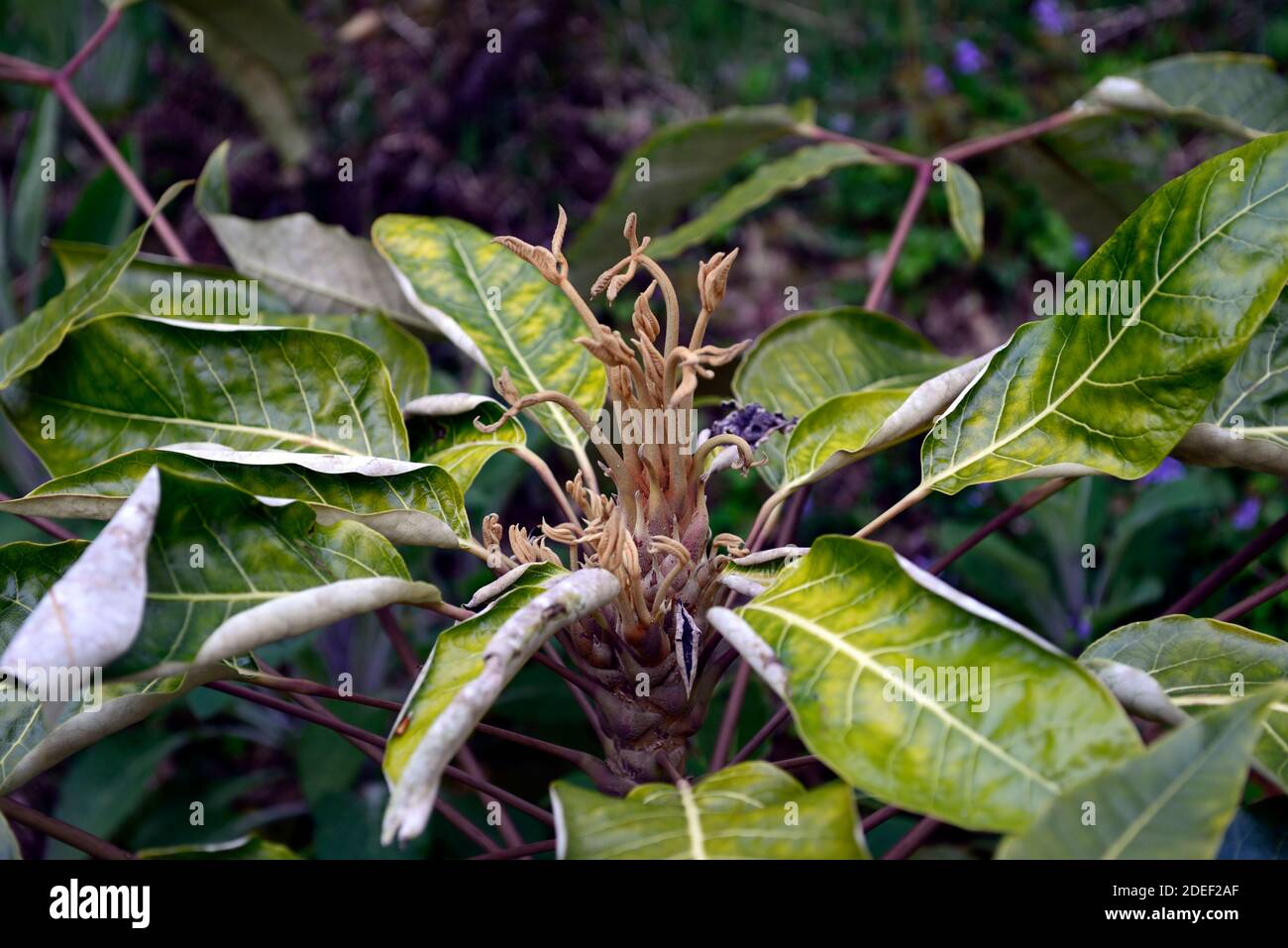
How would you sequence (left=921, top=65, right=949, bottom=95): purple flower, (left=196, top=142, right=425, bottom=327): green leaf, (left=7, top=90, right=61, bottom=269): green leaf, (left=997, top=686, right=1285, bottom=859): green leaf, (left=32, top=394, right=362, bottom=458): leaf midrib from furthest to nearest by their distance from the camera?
1. (left=921, top=65, right=949, bottom=95): purple flower
2. (left=7, top=90, right=61, bottom=269): green leaf
3. (left=196, top=142, right=425, bottom=327): green leaf
4. (left=32, top=394, right=362, bottom=458): leaf midrib
5. (left=997, top=686, right=1285, bottom=859): green leaf

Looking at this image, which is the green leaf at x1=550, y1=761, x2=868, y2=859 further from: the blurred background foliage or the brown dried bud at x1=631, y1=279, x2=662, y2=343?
the blurred background foliage

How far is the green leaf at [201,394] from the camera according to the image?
93cm

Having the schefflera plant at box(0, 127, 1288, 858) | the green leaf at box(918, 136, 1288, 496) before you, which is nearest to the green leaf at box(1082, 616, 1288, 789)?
the schefflera plant at box(0, 127, 1288, 858)

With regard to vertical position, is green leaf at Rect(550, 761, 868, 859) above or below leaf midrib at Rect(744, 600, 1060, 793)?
below

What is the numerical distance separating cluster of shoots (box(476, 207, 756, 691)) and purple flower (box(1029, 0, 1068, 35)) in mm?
2301

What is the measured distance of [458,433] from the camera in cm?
98

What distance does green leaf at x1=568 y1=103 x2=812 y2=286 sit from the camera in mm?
1316

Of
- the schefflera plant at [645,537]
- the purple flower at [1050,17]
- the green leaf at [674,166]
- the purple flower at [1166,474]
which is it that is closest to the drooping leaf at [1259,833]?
the schefflera plant at [645,537]

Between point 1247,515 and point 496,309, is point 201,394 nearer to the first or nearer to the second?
point 496,309

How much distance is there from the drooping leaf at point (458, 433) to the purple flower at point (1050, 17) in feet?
7.49

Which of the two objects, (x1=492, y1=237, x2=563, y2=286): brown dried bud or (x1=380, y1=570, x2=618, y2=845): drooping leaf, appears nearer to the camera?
(x1=380, y1=570, x2=618, y2=845): drooping leaf

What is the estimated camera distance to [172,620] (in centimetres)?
65

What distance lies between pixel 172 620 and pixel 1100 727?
20.5 inches
